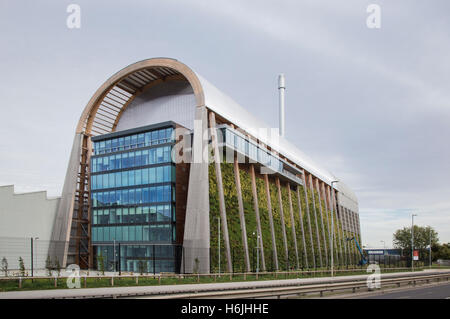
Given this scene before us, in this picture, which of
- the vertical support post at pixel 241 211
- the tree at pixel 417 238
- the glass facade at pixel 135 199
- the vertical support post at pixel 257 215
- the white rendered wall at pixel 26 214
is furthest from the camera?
the tree at pixel 417 238

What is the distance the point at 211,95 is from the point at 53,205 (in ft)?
80.8

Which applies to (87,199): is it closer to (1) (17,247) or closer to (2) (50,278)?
(1) (17,247)

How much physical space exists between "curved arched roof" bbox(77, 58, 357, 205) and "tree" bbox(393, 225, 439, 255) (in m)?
85.6

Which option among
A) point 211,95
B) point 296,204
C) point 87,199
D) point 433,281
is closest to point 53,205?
point 87,199

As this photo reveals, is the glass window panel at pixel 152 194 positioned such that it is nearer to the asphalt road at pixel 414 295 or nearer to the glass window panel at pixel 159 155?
the glass window panel at pixel 159 155

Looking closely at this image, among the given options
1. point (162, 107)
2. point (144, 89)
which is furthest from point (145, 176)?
point (144, 89)

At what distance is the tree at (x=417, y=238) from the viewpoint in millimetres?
137000

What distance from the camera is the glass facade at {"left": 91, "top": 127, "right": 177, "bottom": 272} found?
49625mm

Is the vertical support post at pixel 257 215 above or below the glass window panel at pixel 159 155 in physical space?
below

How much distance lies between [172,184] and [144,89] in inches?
780

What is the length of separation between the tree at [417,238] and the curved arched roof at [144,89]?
85633 mm

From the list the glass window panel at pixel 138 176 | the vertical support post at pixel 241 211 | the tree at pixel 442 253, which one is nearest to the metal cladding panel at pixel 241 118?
the vertical support post at pixel 241 211

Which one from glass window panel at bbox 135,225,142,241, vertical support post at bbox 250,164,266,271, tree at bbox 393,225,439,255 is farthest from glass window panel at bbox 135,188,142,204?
tree at bbox 393,225,439,255

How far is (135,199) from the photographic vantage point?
52.7m
